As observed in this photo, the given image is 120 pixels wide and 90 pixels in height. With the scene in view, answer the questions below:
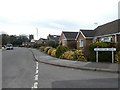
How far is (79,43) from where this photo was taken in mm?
45094

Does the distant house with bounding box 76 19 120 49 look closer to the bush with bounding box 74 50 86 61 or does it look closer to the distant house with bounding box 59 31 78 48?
the distant house with bounding box 59 31 78 48

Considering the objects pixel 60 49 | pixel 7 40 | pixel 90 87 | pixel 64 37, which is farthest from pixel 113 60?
pixel 7 40

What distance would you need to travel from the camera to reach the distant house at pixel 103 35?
33.7 meters

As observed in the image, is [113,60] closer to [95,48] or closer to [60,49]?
[95,48]

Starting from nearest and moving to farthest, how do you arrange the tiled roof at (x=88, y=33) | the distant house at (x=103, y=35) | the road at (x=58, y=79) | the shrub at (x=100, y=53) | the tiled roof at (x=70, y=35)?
the road at (x=58, y=79) → the shrub at (x=100, y=53) → the distant house at (x=103, y=35) → the tiled roof at (x=88, y=33) → the tiled roof at (x=70, y=35)

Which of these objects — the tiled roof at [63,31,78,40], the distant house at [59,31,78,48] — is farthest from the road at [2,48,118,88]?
the tiled roof at [63,31,78,40]

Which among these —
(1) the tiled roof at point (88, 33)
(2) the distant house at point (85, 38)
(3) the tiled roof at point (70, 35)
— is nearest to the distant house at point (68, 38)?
(3) the tiled roof at point (70, 35)

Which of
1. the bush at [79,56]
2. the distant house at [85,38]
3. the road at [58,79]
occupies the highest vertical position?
the distant house at [85,38]

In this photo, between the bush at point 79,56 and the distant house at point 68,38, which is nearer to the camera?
the bush at point 79,56

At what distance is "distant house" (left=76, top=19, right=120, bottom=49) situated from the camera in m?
33.7

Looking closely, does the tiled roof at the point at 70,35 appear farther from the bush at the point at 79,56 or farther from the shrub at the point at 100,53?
the shrub at the point at 100,53

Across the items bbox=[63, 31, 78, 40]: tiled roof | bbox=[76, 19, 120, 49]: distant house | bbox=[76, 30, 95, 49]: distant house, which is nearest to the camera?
bbox=[76, 19, 120, 49]: distant house

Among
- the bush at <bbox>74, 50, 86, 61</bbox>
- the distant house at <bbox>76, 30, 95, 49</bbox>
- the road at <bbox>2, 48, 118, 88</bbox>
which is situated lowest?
the road at <bbox>2, 48, 118, 88</bbox>

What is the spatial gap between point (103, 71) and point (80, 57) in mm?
8057
